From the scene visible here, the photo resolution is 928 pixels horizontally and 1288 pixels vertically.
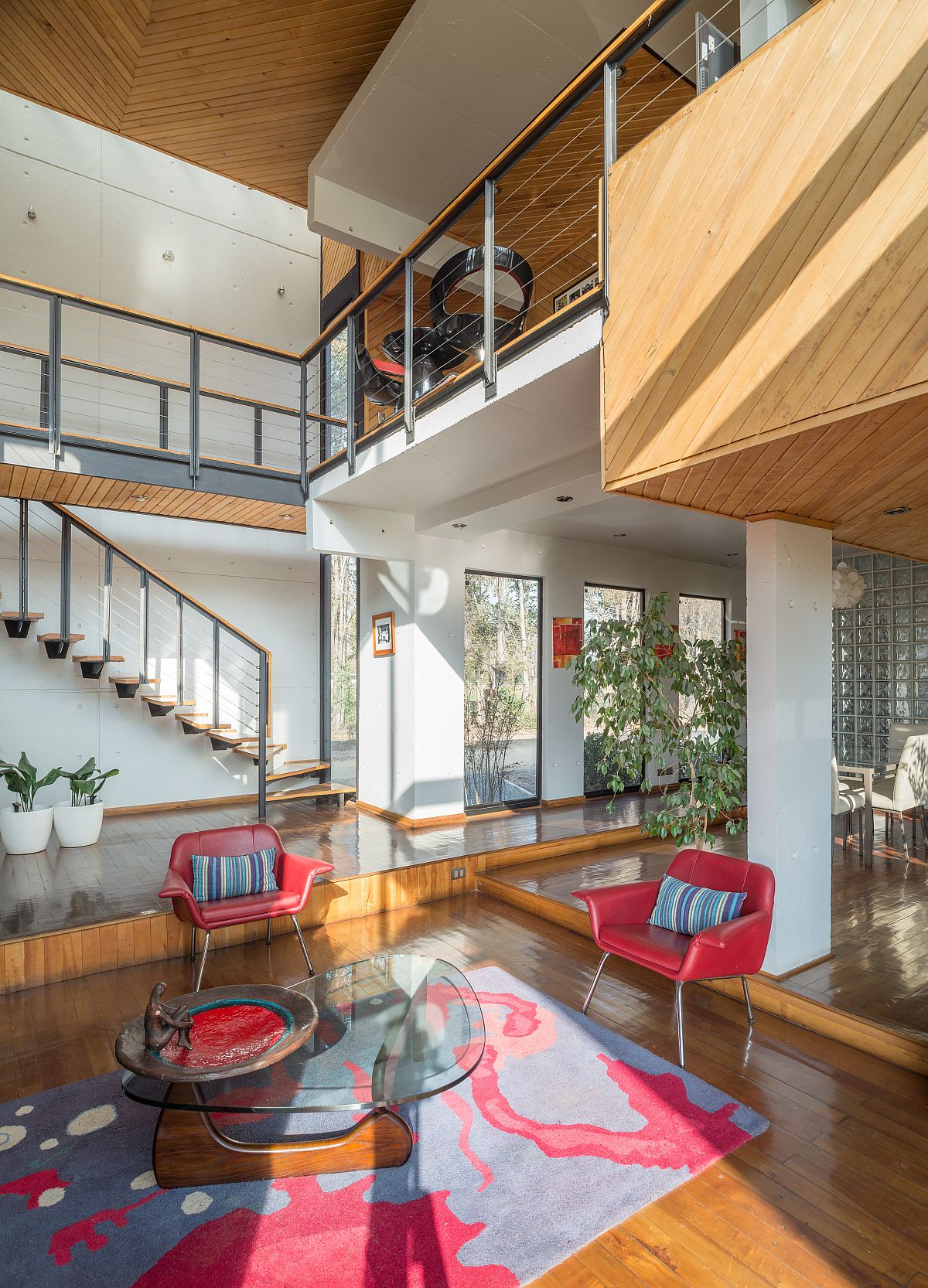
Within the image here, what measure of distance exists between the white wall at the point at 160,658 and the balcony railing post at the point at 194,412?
2261mm

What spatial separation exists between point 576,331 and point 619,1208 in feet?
10.9

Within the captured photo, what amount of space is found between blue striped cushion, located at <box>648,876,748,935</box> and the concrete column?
3417mm

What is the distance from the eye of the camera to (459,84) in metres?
4.84

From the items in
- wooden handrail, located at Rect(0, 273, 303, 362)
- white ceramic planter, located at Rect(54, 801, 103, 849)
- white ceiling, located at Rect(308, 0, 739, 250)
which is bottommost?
white ceramic planter, located at Rect(54, 801, 103, 849)

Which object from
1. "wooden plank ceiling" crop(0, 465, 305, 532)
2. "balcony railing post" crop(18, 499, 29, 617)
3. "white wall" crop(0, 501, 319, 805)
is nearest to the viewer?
"wooden plank ceiling" crop(0, 465, 305, 532)

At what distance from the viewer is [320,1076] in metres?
2.31

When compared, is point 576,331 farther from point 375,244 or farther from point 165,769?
point 165,769

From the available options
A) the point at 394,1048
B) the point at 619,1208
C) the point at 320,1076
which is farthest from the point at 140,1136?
the point at 619,1208

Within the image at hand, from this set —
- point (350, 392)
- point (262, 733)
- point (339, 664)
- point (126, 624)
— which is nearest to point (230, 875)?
point (262, 733)

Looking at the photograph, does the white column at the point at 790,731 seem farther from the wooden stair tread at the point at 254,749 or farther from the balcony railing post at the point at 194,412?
the wooden stair tread at the point at 254,749

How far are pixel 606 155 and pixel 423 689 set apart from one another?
4629 millimetres

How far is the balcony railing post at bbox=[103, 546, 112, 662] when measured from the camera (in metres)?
6.36

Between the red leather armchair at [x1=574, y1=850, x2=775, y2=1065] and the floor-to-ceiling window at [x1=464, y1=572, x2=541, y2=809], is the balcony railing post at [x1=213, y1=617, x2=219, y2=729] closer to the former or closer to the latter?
the floor-to-ceiling window at [x1=464, y1=572, x2=541, y2=809]

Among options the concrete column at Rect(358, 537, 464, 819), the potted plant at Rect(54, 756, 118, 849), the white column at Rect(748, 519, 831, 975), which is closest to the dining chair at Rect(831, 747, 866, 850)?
the white column at Rect(748, 519, 831, 975)
